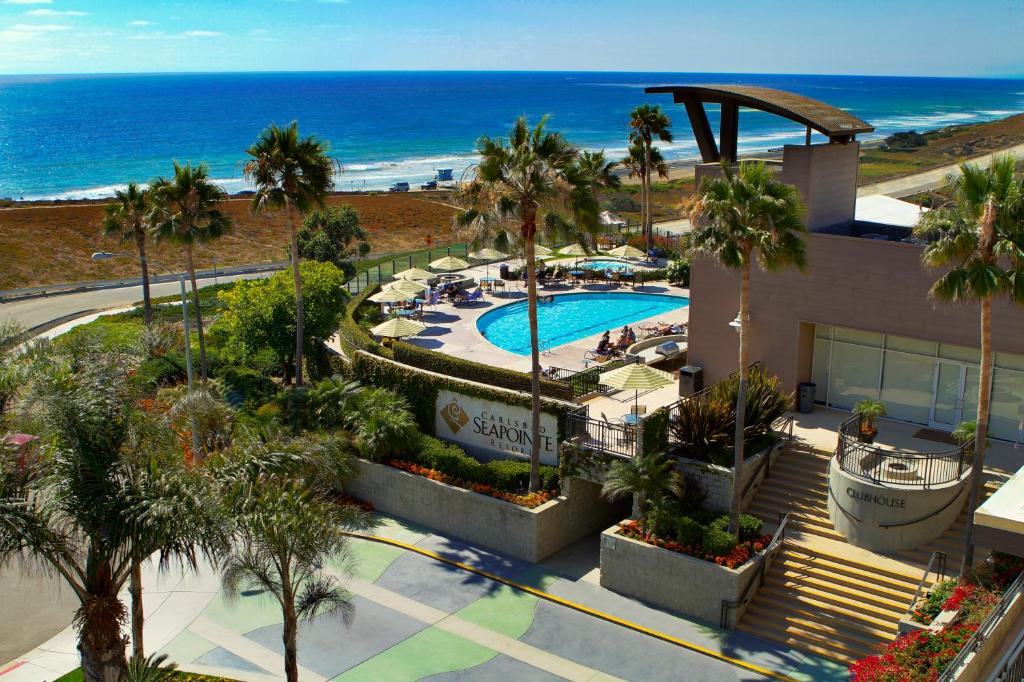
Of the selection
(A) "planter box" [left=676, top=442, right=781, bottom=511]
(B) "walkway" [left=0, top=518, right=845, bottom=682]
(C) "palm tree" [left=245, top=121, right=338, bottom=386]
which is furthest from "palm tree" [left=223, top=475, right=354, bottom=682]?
(C) "palm tree" [left=245, top=121, right=338, bottom=386]

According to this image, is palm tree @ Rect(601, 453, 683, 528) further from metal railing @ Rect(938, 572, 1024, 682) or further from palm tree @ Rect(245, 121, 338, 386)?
palm tree @ Rect(245, 121, 338, 386)

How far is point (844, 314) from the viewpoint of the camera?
24031 millimetres

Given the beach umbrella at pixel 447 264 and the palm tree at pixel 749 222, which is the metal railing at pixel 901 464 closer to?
the palm tree at pixel 749 222

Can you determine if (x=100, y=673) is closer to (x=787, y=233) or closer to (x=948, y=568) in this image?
(x=787, y=233)

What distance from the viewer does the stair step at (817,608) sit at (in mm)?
18844

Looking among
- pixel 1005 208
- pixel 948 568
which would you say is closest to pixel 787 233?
pixel 1005 208

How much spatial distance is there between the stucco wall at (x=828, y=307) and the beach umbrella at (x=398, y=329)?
1041 cm

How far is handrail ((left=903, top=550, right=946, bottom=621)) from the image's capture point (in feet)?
58.6

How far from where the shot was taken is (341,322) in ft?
110

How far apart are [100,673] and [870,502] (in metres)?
15.6

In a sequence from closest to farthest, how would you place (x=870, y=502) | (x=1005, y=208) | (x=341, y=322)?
1. (x=1005, y=208)
2. (x=870, y=502)
3. (x=341, y=322)

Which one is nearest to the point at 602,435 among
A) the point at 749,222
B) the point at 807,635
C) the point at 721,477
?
the point at 721,477

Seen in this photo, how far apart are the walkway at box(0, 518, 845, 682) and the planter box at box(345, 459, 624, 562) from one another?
608mm

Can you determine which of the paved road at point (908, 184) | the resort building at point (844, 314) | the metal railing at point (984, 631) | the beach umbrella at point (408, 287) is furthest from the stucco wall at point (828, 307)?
the paved road at point (908, 184)
